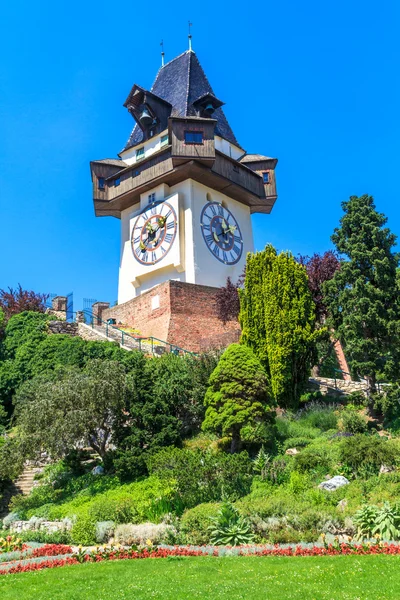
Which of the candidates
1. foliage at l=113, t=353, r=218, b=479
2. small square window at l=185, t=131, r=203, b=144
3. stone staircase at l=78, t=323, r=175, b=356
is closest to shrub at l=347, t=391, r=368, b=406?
foliage at l=113, t=353, r=218, b=479

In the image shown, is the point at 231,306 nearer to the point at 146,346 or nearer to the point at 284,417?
the point at 146,346

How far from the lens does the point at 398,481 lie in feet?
40.2

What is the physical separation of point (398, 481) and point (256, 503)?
2908mm

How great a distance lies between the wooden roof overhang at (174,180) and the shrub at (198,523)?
2216 centimetres

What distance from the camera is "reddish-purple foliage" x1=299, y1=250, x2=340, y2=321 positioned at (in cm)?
2197

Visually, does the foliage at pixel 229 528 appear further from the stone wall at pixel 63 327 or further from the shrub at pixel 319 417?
the stone wall at pixel 63 327

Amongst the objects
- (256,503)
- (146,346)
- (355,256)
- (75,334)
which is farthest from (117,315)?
(256,503)

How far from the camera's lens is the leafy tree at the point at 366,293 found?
1755 cm

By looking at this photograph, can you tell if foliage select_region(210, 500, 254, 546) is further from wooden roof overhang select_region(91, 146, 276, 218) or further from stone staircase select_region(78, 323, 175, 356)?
wooden roof overhang select_region(91, 146, 276, 218)

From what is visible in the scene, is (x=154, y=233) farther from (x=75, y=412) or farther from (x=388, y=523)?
(x=388, y=523)

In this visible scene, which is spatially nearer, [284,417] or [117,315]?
[284,417]

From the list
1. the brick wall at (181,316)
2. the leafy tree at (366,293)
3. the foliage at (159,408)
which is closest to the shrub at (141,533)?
the foliage at (159,408)

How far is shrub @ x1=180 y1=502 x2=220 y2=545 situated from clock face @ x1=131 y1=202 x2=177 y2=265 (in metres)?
21.5

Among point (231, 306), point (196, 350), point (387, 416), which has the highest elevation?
point (231, 306)
